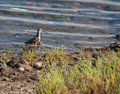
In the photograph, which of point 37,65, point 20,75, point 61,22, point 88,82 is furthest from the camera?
point 61,22

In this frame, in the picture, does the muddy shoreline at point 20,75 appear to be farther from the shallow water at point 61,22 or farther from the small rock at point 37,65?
the shallow water at point 61,22

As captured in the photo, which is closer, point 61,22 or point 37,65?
point 37,65

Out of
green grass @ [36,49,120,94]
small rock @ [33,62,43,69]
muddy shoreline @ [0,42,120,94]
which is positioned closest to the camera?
green grass @ [36,49,120,94]

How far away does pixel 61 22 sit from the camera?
1528 cm

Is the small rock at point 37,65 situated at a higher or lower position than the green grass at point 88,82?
lower

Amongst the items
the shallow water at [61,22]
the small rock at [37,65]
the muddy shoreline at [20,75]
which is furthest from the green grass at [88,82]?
the shallow water at [61,22]

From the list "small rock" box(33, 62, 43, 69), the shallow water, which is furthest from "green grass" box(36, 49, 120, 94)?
the shallow water

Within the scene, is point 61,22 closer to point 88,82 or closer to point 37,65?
point 37,65

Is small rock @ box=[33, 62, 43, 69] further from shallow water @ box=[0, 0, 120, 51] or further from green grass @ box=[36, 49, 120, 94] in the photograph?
shallow water @ box=[0, 0, 120, 51]

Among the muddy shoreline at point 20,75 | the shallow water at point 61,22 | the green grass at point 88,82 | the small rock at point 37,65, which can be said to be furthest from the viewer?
the shallow water at point 61,22

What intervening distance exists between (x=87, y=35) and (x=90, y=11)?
4.42 metres

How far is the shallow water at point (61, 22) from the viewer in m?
12.3

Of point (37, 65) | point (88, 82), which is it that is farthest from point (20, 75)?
point (88, 82)

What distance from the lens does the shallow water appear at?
1229 cm
